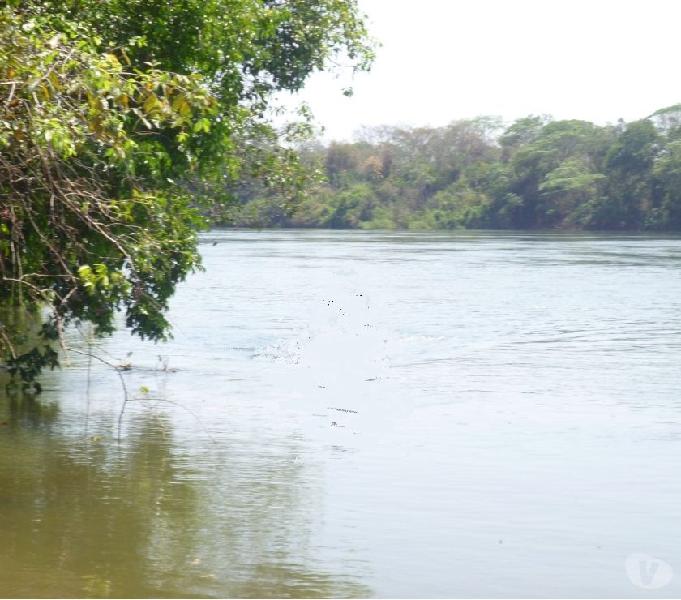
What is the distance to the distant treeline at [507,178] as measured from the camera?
87875 mm

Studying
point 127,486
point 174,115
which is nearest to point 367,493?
point 127,486

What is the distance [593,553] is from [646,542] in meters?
0.55

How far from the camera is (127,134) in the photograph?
11.0m

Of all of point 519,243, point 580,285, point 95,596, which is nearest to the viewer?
point 95,596

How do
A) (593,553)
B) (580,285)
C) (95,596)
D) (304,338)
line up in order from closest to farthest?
(95,596)
(593,553)
(304,338)
(580,285)

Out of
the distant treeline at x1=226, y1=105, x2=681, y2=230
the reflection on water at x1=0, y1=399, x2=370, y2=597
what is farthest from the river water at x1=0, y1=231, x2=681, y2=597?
the distant treeline at x1=226, y1=105, x2=681, y2=230

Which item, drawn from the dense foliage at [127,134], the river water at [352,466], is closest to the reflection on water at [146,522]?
the river water at [352,466]

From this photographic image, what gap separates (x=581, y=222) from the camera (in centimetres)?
9400

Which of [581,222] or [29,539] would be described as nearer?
[29,539]

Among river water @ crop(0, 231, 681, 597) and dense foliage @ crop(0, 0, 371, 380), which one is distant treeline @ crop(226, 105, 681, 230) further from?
dense foliage @ crop(0, 0, 371, 380)

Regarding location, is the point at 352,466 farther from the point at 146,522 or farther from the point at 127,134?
the point at 127,134

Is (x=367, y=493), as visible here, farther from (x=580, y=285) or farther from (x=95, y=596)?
(x=580, y=285)

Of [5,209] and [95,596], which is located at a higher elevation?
[5,209]

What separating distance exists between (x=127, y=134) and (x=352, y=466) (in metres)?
Result: 3.73
